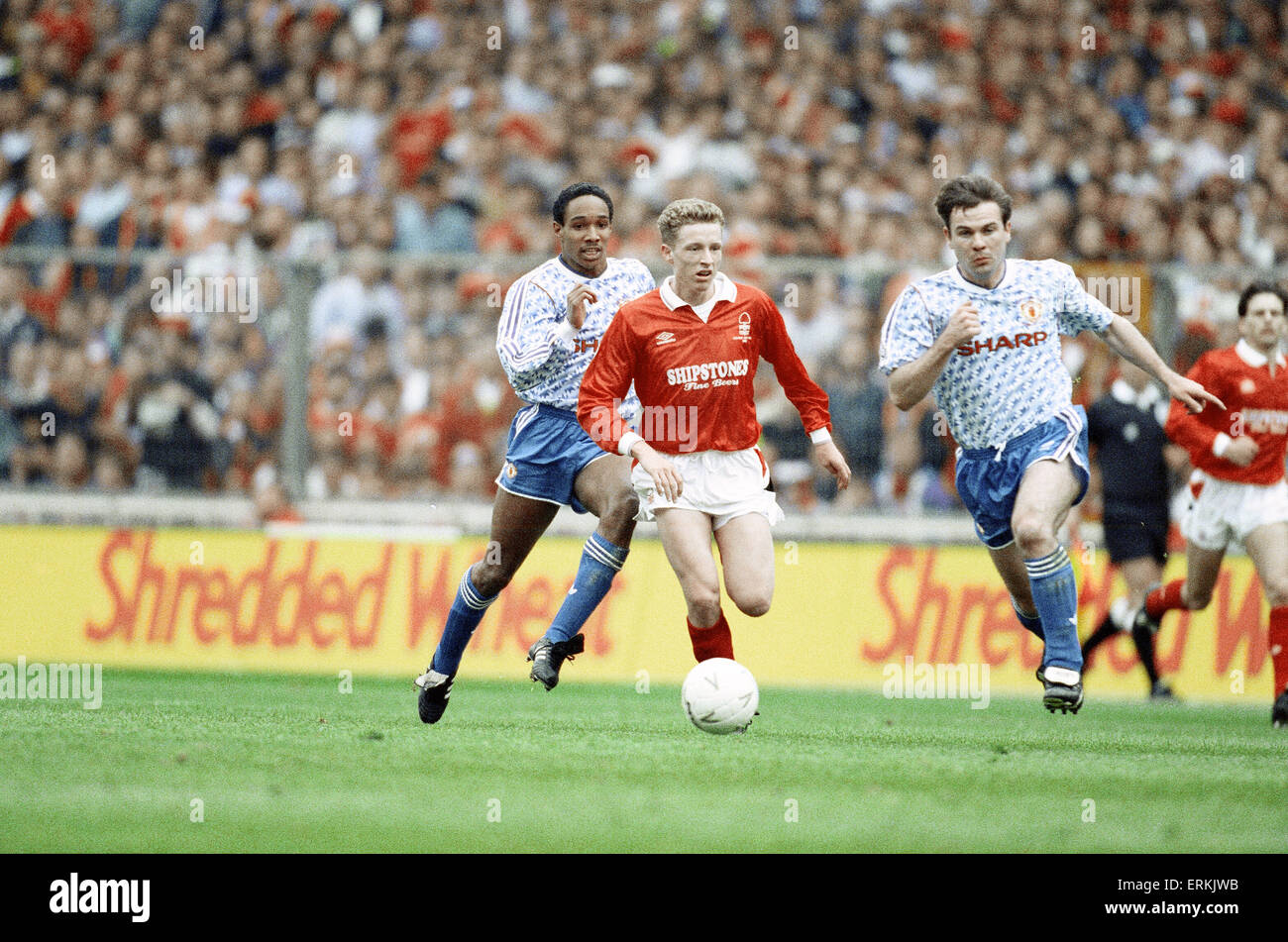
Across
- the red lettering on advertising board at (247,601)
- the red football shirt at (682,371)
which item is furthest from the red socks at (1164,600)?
the red lettering on advertising board at (247,601)

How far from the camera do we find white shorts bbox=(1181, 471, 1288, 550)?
9648 mm

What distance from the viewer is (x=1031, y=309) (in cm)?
808

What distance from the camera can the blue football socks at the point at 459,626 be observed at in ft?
27.8

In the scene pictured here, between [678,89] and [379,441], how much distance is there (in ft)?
18.9

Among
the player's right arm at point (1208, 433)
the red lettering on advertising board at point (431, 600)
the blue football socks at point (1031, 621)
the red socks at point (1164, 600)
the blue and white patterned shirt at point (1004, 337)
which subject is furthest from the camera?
the red lettering on advertising board at point (431, 600)

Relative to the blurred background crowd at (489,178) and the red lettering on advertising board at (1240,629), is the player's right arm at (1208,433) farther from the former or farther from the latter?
the blurred background crowd at (489,178)

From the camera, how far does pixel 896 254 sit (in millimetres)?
15164

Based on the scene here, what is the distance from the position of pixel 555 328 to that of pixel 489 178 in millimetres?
8134

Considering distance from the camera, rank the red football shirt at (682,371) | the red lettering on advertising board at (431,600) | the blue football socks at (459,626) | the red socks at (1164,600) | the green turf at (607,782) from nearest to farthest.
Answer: the green turf at (607,782) → the red football shirt at (682,371) → the blue football socks at (459,626) → the red socks at (1164,600) → the red lettering on advertising board at (431,600)

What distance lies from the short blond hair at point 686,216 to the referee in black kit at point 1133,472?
561 centimetres

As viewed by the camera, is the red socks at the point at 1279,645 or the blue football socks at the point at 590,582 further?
the red socks at the point at 1279,645

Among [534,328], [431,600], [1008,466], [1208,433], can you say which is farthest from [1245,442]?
[431,600]

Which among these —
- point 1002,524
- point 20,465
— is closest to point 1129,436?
point 1002,524

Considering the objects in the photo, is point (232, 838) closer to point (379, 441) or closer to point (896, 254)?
point (379, 441)
